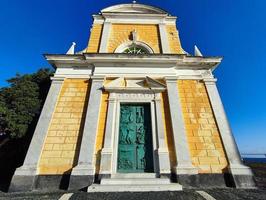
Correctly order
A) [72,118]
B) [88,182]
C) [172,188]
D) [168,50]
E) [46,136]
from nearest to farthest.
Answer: [172,188] < [88,182] < [46,136] < [72,118] < [168,50]

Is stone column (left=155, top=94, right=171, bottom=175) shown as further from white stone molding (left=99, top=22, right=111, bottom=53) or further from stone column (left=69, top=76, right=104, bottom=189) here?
white stone molding (left=99, top=22, right=111, bottom=53)

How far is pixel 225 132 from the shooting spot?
6.64 metres

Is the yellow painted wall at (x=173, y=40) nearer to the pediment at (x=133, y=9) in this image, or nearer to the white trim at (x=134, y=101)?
the pediment at (x=133, y=9)

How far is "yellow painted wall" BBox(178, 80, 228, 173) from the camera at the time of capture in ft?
20.1

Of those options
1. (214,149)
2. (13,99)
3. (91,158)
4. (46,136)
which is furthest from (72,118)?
(214,149)

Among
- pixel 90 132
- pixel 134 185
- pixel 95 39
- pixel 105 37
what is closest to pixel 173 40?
pixel 105 37

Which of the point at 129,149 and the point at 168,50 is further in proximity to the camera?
the point at 168,50

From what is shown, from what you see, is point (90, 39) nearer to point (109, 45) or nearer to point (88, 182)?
point (109, 45)

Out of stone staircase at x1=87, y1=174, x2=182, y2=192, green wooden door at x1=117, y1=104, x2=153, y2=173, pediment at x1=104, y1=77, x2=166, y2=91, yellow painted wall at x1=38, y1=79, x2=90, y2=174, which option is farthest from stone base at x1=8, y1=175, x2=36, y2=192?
pediment at x1=104, y1=77, x2=166, y2=91

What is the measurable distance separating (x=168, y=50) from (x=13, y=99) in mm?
8379

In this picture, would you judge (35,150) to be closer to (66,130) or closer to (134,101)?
(66,130)

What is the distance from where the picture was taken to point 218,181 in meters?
5.80

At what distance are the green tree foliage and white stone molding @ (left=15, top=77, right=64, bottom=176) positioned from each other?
4.49 feet

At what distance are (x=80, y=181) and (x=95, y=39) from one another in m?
7.52
